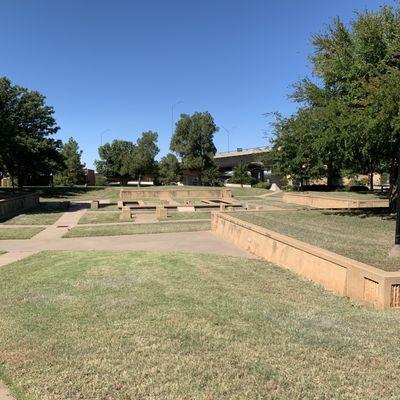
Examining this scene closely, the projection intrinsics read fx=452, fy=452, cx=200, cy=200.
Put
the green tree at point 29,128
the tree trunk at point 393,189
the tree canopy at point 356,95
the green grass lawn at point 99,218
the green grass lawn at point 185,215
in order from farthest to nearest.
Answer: the green tree at point 29,128, the green grass lawn at point 185,215, the green grass lawn at point 99,218, the tree trunk at point 393,189, the tree canopy at point 356,95

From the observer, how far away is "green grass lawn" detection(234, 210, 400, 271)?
9262 millimetres

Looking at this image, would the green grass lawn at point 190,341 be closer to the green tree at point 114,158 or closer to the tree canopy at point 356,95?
the tree canopy at point 356,95

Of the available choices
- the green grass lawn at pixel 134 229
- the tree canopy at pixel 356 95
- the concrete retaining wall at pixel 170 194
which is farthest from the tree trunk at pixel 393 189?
the concrete retaining wall at pixel 170 194

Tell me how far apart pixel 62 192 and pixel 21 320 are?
141 feet

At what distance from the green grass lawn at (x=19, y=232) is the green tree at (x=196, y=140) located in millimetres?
49417

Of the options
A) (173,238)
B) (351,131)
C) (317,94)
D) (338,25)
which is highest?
(338,25)

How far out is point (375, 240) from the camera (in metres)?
11.1

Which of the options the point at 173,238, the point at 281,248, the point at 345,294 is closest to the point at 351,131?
the point at 281,248

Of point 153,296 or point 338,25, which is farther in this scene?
point 338,25

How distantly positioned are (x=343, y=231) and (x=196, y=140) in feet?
187

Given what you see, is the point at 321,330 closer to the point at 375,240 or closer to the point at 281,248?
the point at 281,248

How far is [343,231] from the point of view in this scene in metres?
12.9

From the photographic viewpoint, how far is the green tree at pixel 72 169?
70.0 meters

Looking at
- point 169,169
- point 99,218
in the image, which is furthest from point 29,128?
point 169,169
